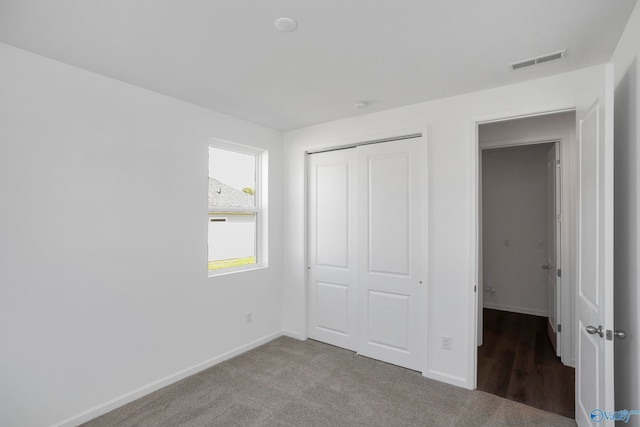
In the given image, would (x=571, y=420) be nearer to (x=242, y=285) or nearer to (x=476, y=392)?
(x=476, y=392)

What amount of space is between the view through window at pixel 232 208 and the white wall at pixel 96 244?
0.76 feet

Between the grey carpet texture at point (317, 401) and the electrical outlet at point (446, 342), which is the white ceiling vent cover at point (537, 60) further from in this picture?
the grey carpet texture at point (317, 401)

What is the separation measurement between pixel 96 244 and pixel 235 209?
143cm

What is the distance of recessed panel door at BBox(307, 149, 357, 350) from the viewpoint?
3.62 m

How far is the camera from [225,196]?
11.6ft

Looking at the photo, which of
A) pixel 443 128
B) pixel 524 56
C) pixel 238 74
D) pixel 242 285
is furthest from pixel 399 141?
pixel 242 285

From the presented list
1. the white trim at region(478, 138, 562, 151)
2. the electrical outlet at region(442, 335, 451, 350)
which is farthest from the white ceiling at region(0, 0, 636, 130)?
the electrical outlet at region(442, 335, 451, 350)

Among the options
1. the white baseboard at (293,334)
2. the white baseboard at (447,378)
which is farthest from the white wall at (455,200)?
the white baseboard at (293,334)

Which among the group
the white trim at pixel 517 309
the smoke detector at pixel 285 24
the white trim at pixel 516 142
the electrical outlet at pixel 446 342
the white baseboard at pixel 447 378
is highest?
the smoke detector at pixel 285 24

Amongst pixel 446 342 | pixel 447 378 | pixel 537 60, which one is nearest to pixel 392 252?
pixel 446 342

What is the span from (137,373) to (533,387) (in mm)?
3347

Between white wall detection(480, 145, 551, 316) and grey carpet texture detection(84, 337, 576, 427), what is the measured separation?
3.05m

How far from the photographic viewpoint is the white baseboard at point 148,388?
2.28 m

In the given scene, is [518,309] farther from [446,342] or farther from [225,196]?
[225,196]
